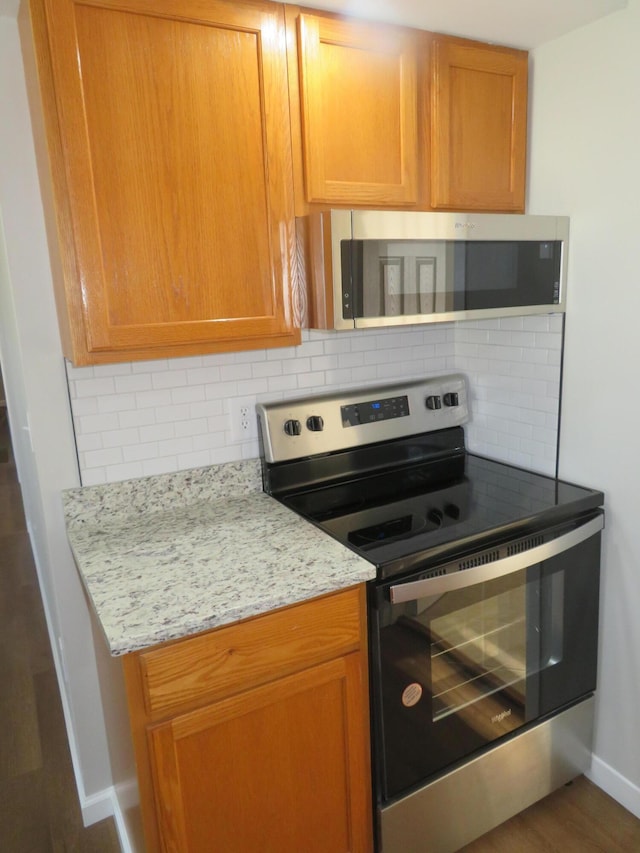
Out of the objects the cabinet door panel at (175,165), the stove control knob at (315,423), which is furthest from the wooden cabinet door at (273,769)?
the cabinet door panel at (175,165)

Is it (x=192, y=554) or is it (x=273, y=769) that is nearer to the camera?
(x=273, y=769)

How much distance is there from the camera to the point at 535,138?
1.78 metres

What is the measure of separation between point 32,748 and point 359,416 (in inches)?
65.3

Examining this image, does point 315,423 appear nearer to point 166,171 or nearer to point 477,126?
point 166,171

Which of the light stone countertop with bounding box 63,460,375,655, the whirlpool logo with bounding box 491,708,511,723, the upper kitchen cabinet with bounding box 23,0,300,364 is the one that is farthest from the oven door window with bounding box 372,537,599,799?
the upper kitchen cabinet with bounding box 23,0,300,364

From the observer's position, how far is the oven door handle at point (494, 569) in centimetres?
136

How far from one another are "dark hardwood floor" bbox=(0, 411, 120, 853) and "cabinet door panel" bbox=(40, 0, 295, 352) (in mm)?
1490

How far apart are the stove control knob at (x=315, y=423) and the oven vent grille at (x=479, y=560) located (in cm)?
62

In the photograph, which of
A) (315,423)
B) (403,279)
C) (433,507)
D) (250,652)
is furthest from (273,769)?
(403,279)

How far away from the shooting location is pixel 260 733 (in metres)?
1.29

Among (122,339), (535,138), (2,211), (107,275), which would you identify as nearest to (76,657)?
(122,339)

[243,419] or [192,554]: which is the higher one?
[243,419]

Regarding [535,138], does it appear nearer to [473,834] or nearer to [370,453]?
[370,453]

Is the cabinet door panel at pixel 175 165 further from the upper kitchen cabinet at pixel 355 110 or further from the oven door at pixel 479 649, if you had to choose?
the oven door at pixel 479 649
